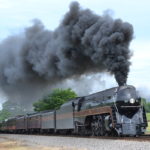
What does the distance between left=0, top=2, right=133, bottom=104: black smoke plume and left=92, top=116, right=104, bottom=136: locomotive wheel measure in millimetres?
2705

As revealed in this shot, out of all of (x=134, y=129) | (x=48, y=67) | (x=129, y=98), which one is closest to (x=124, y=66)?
(x=129, y=98)

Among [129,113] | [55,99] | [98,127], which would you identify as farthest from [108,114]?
[55,99]

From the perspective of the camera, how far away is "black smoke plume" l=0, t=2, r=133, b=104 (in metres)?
22.2

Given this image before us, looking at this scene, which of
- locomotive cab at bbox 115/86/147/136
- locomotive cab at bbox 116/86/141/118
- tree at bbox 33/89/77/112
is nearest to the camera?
locomotive cab at bbox 115/86/147/136

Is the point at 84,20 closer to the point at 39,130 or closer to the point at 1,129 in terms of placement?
the point at 39,130

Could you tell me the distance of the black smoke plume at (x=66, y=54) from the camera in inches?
873

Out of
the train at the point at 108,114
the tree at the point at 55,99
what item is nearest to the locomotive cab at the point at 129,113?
the train at the point at 108,114

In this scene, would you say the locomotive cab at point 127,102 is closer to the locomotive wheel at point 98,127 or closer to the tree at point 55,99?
the locomotive wheel at point 98,127

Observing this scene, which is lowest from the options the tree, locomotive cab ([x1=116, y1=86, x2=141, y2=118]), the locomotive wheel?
the locomotive wheel

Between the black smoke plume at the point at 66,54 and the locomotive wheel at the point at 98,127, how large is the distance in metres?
2.71

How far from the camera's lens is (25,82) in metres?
31.3

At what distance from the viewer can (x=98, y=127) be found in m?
22.6

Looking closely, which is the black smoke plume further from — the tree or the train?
the tree

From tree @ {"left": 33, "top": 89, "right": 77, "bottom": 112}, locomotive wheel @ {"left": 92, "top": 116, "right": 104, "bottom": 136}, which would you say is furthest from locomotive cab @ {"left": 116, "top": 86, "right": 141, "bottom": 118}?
tree @ {"left": 33, "top": 89, "right": 77, "bottom": 112}
